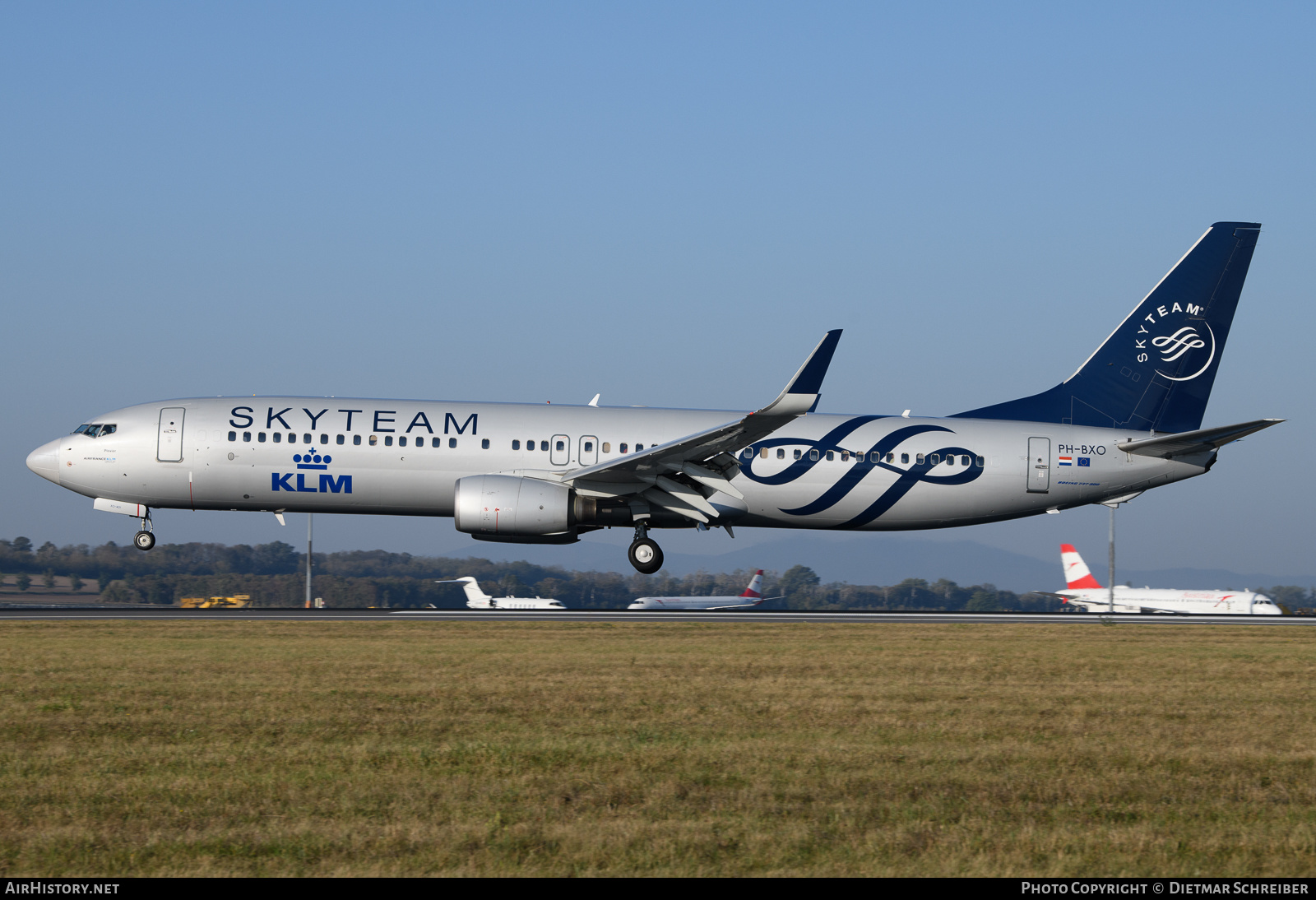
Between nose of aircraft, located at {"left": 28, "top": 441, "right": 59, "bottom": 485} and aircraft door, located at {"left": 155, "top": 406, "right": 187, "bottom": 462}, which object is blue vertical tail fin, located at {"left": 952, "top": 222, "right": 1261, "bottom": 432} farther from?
nose of aircraft, located at {"left": 28, "top": 441, "right": 59, "bottom": 485}

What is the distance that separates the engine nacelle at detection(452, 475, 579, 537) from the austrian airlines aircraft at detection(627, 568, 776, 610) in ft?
177

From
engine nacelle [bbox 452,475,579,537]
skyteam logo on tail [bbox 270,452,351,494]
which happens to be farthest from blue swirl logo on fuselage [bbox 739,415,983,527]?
skyteam logo on tail [bbox 270,452,351,494]

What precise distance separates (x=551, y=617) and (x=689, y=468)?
4731mm

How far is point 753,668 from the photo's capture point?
15.4 meters

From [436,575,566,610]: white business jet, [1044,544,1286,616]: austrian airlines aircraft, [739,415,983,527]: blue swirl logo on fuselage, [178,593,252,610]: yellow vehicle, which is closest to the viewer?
[739,415,983,527]: blue swirl logo on fuselage

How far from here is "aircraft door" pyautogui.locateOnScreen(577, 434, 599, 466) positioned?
92.6ft

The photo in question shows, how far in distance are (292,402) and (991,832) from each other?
80.0 feet

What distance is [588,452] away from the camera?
2828 centimetres

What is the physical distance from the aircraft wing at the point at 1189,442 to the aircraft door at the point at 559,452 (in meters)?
13.9

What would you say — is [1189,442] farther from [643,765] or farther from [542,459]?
[643,765]

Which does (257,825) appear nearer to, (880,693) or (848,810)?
(848,810)

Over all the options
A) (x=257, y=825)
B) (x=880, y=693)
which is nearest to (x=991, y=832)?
(x=257, y=825)

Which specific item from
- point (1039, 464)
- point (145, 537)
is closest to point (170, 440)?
point (145, 537)

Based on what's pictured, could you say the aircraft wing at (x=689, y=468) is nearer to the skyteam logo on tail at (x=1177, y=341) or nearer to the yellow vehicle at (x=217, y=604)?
the yellow vehicle at (x=217, y=604)
